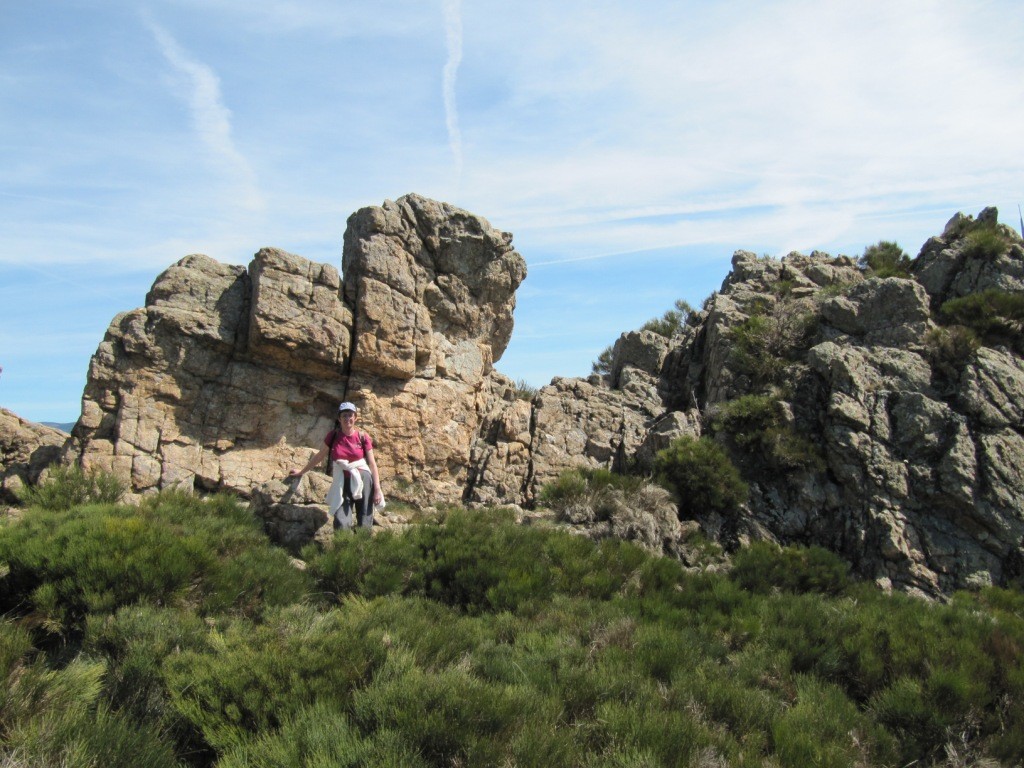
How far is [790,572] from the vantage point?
1137 centimetres

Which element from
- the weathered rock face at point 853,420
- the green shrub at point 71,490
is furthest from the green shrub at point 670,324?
the green shrub at point 71,490

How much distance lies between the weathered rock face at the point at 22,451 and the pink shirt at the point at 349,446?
525 centimetres

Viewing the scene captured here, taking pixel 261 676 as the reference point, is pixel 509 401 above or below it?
above

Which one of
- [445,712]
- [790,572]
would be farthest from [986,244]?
[445,712]

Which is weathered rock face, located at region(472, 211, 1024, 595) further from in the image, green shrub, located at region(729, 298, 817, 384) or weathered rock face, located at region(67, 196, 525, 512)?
weathered rock face, located at region(67, 196, 525, 512)

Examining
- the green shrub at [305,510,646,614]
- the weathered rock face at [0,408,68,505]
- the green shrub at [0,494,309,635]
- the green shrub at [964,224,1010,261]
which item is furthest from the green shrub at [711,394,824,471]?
the weathered rock face at [0,408,68,505]

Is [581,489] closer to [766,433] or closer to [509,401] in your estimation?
[509,401]

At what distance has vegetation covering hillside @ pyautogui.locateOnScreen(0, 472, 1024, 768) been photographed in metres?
5.11

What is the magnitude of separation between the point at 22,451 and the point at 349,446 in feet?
26.9

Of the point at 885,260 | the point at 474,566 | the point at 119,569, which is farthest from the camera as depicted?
the point at 885,260

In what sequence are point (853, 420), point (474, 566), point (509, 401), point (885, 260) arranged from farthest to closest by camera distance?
point (885, 260) < point (509, 401) < point (853, 420) < point (474, 566)

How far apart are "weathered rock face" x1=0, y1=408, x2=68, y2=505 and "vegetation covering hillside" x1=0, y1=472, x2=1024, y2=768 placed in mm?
2004

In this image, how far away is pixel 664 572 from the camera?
10633 mm

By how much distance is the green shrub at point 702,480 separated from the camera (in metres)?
14.1
